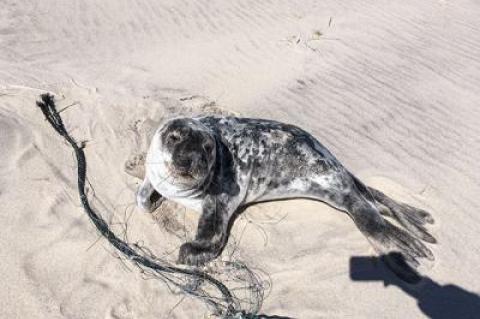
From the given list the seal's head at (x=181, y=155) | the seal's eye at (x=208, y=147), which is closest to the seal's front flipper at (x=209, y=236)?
the seal's head at (x=181, y=155)

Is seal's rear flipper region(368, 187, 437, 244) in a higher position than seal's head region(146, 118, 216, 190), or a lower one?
lower

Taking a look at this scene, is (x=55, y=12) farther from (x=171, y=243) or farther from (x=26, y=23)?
(x=171, y=243)

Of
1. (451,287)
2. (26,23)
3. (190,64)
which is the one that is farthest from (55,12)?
(451,287)

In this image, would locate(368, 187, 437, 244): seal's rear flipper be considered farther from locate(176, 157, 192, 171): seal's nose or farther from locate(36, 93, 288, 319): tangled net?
locate(176, 157, 192, 171): seal's nose

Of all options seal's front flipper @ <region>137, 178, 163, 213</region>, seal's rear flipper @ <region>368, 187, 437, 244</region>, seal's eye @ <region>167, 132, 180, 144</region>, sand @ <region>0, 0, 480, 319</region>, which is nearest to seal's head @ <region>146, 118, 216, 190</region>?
seal's eye @ <region>167, 132, 180, 144</region>

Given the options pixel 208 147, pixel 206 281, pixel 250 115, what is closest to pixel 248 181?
pixel 208 147

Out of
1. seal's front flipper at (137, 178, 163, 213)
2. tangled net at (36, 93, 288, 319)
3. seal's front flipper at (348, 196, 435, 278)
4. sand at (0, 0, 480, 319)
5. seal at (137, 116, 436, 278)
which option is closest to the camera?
tangled net at (36, 93, 288, 319)

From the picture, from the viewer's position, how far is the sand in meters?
3.23

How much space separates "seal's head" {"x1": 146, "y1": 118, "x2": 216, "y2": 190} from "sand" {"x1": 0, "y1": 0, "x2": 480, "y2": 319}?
1.61 feet

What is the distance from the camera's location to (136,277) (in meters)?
3.23

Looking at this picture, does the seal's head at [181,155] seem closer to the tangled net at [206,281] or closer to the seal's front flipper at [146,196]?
the seal's front flipper at [146,196]

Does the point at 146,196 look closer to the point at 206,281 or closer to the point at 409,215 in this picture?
the point at 206,281

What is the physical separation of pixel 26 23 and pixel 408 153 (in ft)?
16.4

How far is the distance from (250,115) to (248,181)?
1.32 metres
